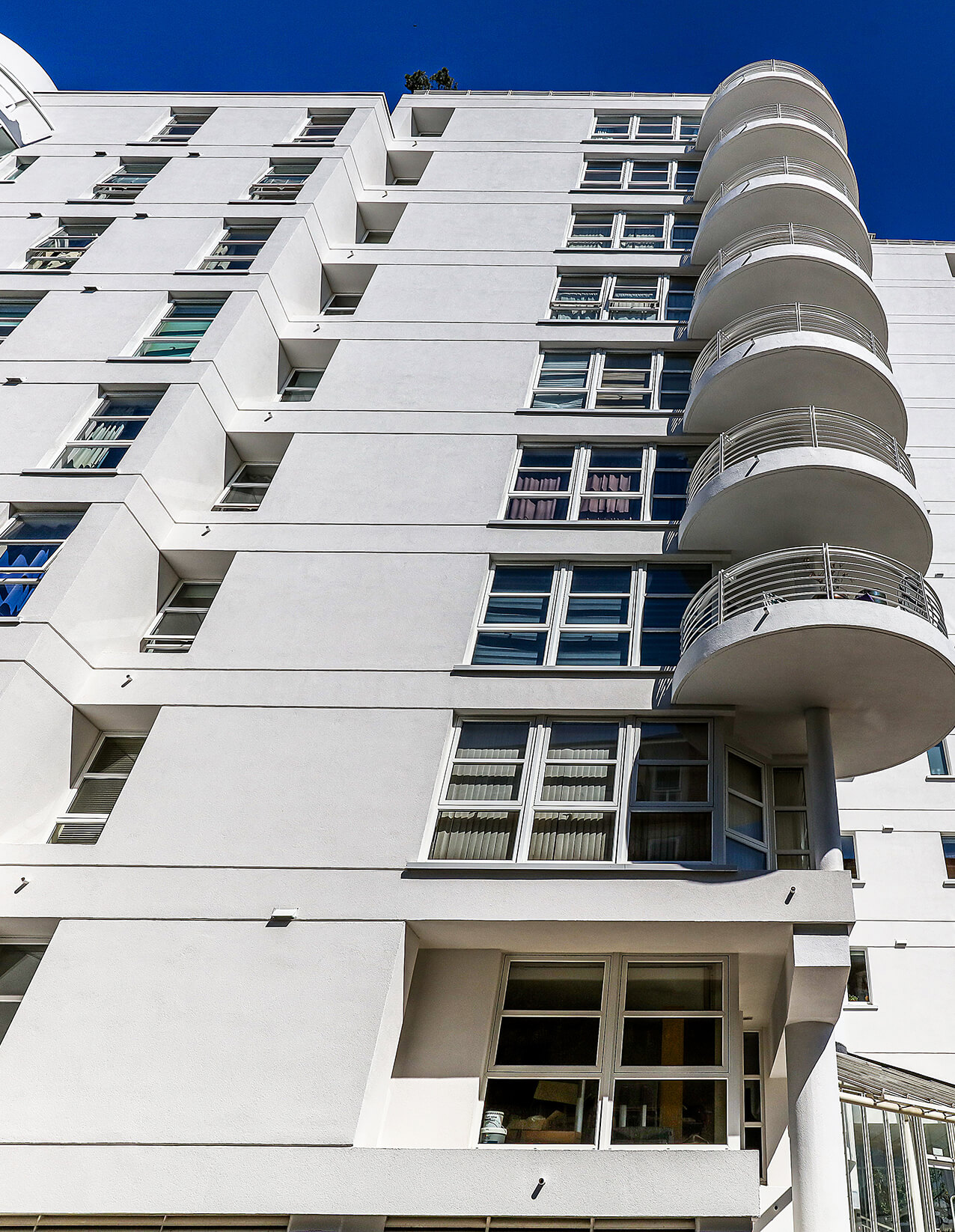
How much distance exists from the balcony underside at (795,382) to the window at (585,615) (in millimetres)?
3296

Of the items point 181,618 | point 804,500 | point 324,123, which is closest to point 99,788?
point 181,618

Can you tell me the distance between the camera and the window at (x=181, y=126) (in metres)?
27.7

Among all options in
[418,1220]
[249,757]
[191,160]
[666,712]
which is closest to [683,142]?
[191,160]

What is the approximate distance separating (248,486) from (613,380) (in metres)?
6.75

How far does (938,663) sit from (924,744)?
174 centimetres

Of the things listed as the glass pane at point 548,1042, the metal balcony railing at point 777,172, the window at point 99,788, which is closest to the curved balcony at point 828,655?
the glass pane at point 548,1042

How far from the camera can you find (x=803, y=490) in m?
14.5

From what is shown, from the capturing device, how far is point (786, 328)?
17984mm

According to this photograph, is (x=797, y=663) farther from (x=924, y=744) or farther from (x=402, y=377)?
(x=402, y=377)

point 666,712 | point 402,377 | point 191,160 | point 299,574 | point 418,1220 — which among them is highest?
point 191,160

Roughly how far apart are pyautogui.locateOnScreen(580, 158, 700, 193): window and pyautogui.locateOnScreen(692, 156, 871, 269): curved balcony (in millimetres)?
3968

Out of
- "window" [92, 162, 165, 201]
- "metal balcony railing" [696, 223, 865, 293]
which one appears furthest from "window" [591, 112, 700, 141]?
"window" [92, 162, 165, 201]

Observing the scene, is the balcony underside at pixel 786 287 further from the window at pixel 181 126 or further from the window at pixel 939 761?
the window at pixel 181 126

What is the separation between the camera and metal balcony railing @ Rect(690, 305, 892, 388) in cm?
1761
